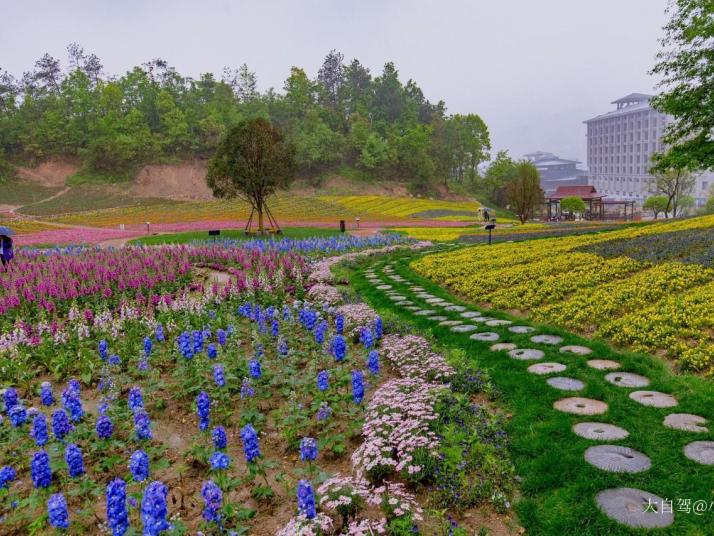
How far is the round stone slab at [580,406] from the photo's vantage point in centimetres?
457

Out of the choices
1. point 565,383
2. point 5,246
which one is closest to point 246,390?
point 565,383

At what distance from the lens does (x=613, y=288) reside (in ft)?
28.7

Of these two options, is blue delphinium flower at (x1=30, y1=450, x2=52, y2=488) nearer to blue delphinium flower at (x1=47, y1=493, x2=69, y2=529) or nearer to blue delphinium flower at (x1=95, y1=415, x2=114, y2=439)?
blue delphinium flower at (x1=47, y1=493, x2=69, y2=529)

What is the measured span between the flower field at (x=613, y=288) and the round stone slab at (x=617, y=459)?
2.09 metres

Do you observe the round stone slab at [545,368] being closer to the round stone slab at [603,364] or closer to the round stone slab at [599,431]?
the round stone slab at [603,364]

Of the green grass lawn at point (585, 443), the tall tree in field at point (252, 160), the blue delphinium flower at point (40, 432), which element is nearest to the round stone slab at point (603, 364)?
the green grass lawn at point (585, 443)

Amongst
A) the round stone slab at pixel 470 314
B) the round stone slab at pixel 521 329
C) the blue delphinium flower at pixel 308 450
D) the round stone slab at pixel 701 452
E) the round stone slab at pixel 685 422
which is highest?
the blue delphinium flower at pixel 308 450

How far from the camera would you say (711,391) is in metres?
4.70

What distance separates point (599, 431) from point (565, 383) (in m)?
1.10

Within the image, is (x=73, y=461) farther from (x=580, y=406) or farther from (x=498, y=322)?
(x=498, y=322)

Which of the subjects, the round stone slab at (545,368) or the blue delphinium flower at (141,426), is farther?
the round stone slab at (545,368)

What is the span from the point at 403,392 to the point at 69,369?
14.9ft

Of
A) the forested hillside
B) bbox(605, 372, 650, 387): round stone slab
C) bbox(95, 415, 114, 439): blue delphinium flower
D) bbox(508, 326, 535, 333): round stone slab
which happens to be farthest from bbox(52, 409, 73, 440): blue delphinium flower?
the forested hillside

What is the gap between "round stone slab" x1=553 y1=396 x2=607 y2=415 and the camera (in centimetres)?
457
